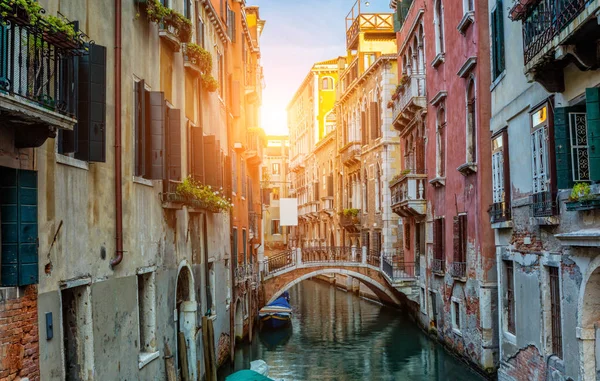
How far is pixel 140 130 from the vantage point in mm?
10125

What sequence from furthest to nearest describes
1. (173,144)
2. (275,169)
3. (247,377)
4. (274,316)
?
(275,169), (274,316), (247,377), (173,144)

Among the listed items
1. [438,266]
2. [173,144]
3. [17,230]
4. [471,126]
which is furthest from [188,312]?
[438,266]

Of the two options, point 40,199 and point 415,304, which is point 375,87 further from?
point 40,199

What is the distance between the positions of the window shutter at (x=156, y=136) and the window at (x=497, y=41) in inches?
220

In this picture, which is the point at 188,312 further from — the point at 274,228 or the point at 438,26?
the point at 274,228

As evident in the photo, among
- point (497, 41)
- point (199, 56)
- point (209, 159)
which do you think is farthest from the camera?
point (209, 159)

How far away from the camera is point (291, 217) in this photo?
33.6 metres

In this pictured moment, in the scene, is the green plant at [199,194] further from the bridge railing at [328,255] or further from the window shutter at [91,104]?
the bridge railing at [328,255]

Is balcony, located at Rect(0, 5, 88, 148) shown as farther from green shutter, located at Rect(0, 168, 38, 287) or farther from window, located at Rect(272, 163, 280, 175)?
window, located at Rect(272, 163, 280, 175)

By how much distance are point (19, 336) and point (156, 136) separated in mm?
4642

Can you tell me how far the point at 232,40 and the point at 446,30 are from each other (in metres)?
6.72

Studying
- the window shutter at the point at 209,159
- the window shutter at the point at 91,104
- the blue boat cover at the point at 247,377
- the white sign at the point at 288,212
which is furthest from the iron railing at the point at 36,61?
the white sign at the point at 288,212

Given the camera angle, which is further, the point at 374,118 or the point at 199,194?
the point at 374,118

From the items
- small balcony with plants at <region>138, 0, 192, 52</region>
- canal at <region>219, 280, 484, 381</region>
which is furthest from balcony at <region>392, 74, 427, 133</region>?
small balcony with plants at <region>138, 0, 192, 52</region>
